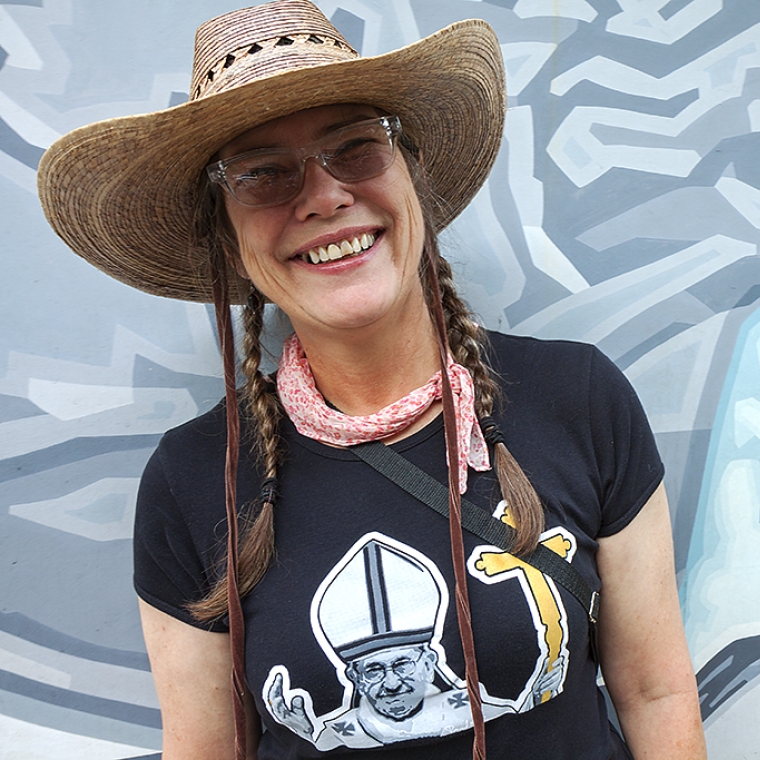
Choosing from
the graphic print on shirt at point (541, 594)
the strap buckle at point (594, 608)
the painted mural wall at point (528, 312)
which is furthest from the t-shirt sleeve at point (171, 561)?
the strap buckle at point (594, 608)

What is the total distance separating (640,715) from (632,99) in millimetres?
1341

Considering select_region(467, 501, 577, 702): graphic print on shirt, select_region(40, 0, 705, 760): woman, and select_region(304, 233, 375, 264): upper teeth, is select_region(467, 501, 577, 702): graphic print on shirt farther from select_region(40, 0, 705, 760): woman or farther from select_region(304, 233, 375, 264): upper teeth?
select_region(304, 233, 375, 264): upper teeth

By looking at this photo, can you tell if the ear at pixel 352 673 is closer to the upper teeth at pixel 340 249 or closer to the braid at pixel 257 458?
the braid at pixel 257 458

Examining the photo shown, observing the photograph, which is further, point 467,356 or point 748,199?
point 748,199

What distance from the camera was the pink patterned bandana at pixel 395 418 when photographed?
1359mm

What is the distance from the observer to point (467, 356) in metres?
1.46

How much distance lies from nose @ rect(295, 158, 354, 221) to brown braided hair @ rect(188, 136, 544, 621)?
0.19 meters

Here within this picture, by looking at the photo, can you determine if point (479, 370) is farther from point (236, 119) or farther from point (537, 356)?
point (236, 119)

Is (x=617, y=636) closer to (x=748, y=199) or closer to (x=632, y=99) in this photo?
(x=748, y=199)

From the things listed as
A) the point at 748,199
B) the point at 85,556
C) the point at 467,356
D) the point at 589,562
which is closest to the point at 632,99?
the point at 748,199

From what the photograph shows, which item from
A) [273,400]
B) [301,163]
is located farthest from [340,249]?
[273,400]

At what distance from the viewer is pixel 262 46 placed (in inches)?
47.5

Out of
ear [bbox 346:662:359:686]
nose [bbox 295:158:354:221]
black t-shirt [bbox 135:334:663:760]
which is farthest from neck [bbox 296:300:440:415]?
ear [bbox 346:662:359:686]

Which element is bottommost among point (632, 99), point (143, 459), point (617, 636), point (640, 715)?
point (640, 715)
